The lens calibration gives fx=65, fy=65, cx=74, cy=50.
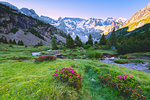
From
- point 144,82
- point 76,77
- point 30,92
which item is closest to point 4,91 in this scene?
point 30,92

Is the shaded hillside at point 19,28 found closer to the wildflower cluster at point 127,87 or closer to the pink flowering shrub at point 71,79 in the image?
the pink flowering shrub at point 71,79

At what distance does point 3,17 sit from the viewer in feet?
426

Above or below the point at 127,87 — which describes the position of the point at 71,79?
above

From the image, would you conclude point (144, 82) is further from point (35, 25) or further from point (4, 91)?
point (35, 25)

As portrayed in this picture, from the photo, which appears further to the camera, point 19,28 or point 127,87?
point 19,28

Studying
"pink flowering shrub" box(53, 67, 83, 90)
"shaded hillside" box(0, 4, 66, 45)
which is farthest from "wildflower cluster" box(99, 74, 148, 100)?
"shaded hillside" box(0, 4, 66, 45)

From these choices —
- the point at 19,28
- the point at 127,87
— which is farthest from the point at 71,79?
the point at 19,28

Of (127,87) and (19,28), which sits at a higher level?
(19,28)

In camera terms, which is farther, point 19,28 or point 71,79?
point 19,28

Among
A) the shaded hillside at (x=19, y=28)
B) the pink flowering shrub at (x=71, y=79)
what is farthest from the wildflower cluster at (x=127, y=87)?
the shaded hillside at (x=19, y=28)

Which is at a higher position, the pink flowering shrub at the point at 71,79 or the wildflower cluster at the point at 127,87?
the pink flowering shrub at the point at 71,79

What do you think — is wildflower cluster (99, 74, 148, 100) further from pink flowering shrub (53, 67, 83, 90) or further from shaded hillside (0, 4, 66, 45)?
shaded hillside (0, 4, 66, 45)

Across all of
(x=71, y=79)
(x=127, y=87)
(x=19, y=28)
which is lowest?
(x=127, y=87)

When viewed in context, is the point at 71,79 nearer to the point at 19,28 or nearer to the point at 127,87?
the point at 127,87
